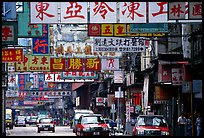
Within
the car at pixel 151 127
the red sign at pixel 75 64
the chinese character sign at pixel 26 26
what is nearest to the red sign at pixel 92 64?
the red sign at pixel 75 64

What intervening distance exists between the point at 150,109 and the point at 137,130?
22.5 metres

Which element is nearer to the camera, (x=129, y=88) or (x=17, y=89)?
(x=129, y=88)

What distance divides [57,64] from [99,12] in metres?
22.8

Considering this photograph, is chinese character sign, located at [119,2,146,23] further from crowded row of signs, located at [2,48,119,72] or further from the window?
crowded row of signs, located at [2,48,119,72]

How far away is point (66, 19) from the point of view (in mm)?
24688

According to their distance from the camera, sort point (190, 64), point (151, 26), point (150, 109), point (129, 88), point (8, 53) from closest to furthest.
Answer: point (151, 26)
point (190, 64)
point (8, 53)
point (150, 109)
point (129, 88)

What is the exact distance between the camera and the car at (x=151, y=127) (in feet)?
95.2

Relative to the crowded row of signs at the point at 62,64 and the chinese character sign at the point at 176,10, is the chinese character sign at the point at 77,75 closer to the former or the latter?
the crowded row of signs at the point at 62,64

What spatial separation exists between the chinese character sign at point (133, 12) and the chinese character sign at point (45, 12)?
2.81 m

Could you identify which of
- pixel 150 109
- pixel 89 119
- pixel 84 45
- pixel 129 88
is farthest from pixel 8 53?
pixel 129 88

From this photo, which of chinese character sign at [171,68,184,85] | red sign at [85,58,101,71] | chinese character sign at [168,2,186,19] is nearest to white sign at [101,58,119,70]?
red sign at [85,58,101,71]

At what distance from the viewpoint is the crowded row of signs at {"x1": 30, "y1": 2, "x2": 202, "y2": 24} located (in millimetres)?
24531

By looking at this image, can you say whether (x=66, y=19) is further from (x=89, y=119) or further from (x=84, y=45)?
(x=84, y=45)

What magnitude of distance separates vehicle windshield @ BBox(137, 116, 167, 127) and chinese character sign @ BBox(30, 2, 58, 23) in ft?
27.1
